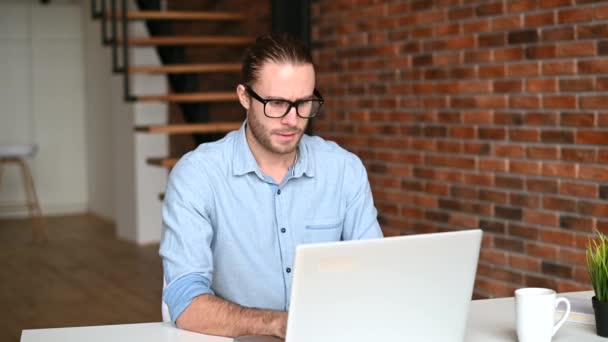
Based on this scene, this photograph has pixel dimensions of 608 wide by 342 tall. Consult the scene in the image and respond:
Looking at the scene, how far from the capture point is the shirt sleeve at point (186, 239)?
2.07 m

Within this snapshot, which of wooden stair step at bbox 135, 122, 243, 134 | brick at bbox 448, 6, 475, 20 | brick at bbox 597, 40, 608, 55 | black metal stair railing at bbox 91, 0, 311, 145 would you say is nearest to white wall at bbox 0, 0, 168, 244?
black metal stair railing at bbox 91, 0, 311, 145

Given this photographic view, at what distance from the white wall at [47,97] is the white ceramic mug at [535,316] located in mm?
9127

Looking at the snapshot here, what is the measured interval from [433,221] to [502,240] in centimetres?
55

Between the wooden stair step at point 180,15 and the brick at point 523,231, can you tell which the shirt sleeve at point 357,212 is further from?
the wooden stair step at point 180,15

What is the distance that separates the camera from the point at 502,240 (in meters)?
4.11

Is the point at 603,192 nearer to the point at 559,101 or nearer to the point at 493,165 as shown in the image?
the point at 559,101

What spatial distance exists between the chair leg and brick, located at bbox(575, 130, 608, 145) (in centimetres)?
600

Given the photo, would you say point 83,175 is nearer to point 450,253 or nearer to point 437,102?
point 437,102

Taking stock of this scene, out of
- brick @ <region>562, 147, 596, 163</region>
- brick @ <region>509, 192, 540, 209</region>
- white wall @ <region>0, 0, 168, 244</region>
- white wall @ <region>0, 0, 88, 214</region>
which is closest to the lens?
brick @ <region>562, 147, 596, 163</region>

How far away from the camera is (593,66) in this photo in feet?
11.6

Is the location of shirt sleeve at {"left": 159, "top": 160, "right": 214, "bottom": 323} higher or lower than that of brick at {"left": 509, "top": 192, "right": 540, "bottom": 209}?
higher

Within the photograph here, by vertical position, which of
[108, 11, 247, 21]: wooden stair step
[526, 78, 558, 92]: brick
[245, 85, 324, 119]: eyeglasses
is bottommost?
[245, 85, 324, 119]: eyeglasses

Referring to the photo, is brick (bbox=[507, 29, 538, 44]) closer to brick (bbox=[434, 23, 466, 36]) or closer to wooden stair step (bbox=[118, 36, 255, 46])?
brick (bbox=[434, 23, 466, 36])

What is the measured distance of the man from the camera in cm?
220
